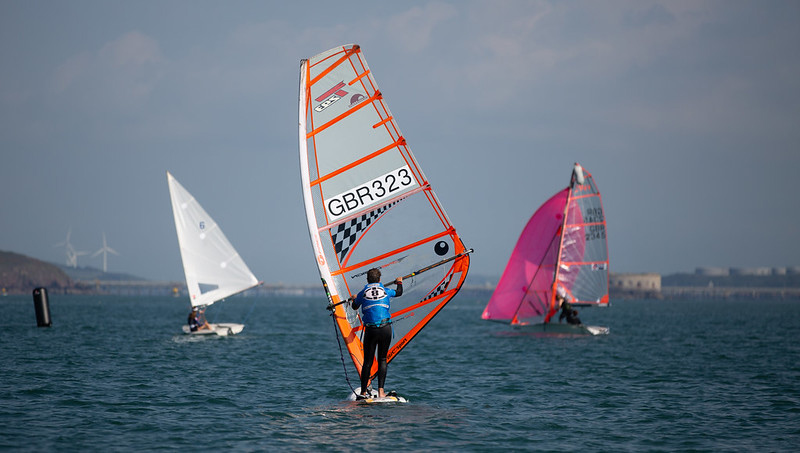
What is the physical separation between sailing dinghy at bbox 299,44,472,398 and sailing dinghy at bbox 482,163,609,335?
24.2 m

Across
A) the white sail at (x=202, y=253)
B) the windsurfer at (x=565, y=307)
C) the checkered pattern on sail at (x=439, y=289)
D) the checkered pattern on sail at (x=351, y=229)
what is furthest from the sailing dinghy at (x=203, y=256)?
the checkered pattern on sail at (x=439, y=289)

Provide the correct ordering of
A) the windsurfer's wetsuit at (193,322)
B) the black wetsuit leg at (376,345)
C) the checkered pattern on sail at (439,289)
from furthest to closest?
the windsurfer's wetsuit at (193,322)
the checkered pattern on sail at (439,289)
the black wetsuit leg at (376,345)

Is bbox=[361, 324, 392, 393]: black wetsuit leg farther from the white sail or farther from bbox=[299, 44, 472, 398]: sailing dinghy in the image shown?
the white sail

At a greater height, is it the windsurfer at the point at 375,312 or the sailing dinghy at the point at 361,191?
the sailing dinghy at the point at 361,191

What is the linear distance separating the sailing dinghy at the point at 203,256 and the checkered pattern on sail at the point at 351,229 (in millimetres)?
22539

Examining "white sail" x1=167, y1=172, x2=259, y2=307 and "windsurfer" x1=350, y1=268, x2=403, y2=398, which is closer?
"windsurfer" x1=350, y1=268, x2=403, y2=398

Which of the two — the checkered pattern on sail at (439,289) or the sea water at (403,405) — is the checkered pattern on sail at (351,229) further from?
the sea water at (403,405)

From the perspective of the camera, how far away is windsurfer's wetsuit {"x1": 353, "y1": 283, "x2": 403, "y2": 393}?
14.5m

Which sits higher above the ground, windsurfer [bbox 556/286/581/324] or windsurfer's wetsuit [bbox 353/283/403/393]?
windsurfer's wetsuit [bbox 353/283/403/393]

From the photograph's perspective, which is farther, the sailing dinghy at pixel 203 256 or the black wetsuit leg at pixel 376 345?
the sailing dinghy at pixel 203 256

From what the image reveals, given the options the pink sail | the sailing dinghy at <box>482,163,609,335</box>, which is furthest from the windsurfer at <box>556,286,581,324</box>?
the pink sail

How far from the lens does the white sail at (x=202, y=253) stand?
37000 millimetres

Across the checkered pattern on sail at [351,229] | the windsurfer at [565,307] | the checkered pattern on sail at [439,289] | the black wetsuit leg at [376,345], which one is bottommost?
the windsurfer at [565,307]

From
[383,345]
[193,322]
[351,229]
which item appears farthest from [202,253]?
[383,345]
